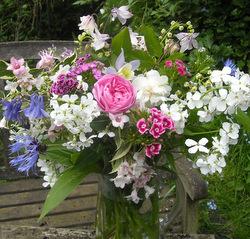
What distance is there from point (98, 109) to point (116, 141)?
82 millimetres

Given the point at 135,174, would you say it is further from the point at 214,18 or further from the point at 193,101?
the point at 214,18

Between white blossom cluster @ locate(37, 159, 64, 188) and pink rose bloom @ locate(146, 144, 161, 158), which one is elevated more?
pink rose bloom @ locate(146, 144, 161, 158)

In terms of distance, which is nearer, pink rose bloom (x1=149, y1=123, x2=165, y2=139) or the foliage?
pink rose bloom (x1=149, y1=123, x2=165, y2=139)

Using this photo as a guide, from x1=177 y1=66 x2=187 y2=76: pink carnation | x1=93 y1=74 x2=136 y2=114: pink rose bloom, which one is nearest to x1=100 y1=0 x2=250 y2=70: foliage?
x1=177 y1=66 x2=187 y2=76: pink carnation

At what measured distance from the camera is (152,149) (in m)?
1.26

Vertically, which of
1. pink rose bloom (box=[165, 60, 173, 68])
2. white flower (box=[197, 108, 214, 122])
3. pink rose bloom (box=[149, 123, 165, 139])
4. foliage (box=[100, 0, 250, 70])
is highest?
pink rose bloom (box=[165, 60, 173, 68])

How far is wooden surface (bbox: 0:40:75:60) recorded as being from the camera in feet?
9.81

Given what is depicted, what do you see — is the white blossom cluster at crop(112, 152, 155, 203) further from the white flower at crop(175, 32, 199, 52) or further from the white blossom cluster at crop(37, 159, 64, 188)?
the white flower at crop(175, 32, 199, 52)

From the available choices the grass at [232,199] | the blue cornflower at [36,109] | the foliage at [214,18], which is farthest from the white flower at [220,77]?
the foliage at [214,18]

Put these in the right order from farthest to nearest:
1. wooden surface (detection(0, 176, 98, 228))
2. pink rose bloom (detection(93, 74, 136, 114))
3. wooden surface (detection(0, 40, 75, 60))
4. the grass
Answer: wooden surface (detection(0, 40, 75, 60)) < the grass < wooden surface (detection(0, 176, 98, 228)) < pink rose bloom (detection(93, 74, 136, 114))

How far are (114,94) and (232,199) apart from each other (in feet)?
5.99

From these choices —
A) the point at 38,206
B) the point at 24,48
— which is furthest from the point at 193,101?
the point at 24,48

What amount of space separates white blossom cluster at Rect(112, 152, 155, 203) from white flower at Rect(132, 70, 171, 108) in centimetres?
11

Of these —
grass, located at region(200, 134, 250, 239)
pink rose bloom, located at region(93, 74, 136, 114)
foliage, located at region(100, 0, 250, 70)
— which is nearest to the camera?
pink rose bloom, located at region(93, 74, 136, 114)
